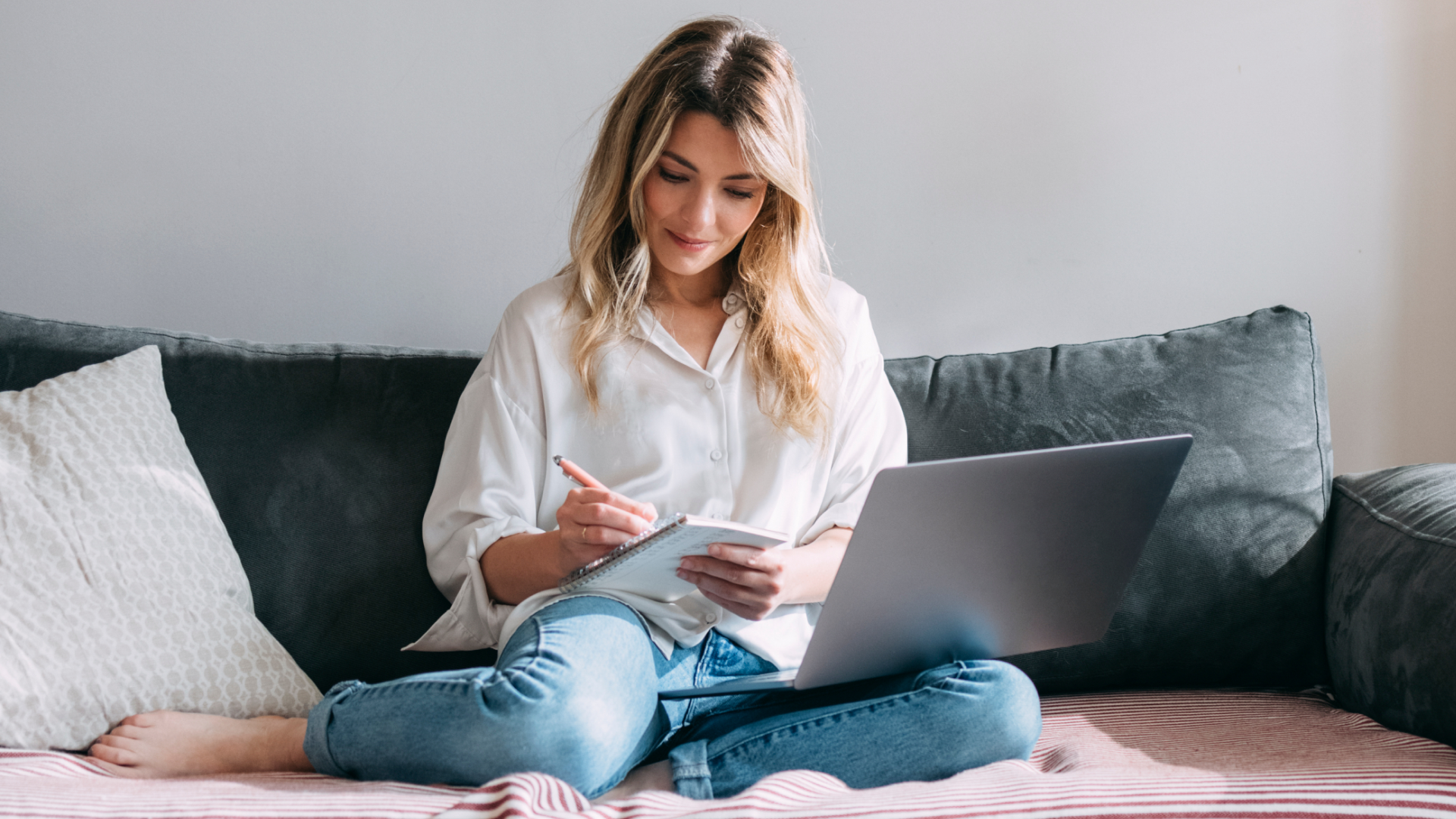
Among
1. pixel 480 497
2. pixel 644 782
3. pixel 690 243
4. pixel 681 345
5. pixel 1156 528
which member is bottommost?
pixel 644 782

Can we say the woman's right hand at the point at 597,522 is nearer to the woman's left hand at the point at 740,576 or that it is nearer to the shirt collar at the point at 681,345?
the woman's left hand at the point at 740,576

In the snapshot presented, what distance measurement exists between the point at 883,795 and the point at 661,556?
29 cm

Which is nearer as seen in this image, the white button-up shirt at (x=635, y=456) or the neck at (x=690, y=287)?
the white button-up shirt at (x=635, y=456)

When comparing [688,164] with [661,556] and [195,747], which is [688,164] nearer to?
[661,556]

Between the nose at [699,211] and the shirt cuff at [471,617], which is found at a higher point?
the nose at [699,211]

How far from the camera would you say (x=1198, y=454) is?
4.27 ft

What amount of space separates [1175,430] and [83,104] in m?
1.66

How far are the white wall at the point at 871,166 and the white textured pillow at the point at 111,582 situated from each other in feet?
1.52

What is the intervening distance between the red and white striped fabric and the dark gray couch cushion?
0.31 metres

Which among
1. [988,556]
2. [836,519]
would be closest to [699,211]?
[836,519]

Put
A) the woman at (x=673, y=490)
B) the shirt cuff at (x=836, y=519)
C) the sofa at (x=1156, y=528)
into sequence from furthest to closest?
the shirt cuff at (x=836, y=519)
the sofa at (x=1156, y=528)
the woman at (x=673, y=490)

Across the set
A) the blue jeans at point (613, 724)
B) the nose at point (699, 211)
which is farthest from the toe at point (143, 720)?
the nose at point (699, 211)

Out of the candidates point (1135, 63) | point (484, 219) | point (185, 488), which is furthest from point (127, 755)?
point (1135, 63)

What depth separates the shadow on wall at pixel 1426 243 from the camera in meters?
1.61
